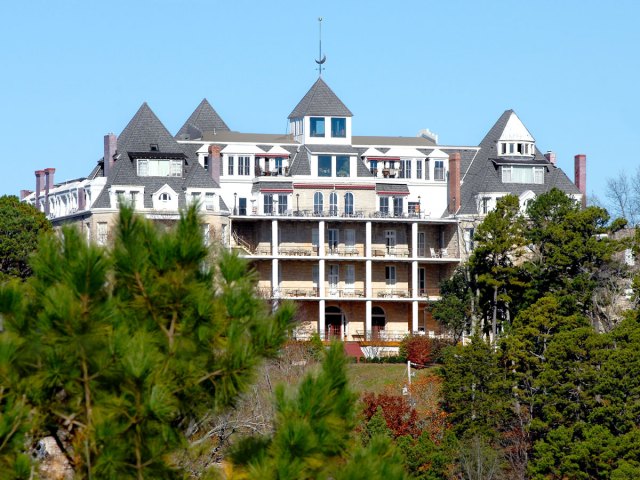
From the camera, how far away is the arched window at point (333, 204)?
90125 millimetres

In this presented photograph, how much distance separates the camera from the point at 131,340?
15398 mm

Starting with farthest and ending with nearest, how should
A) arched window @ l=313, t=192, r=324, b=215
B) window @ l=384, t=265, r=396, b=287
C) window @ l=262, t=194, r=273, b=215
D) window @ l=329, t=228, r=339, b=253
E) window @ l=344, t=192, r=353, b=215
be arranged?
window @ l=384, t=265, r=396, b=287, window @ l=329, t=228, r=339, b=253, window @ l=344, t=192, r=353, b=215, arched window @ l=313, t=192, r=324, b=215, window @ l=262, t=194, r=273, b=215

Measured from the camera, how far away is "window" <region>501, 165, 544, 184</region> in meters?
91.8

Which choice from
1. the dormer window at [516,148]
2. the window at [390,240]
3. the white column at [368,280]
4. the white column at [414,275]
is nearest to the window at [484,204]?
the white column at [414,275]

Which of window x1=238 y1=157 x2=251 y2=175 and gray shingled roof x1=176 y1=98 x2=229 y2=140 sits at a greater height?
gray shingled roof x1=176 y1=98 x2=229 y2=140

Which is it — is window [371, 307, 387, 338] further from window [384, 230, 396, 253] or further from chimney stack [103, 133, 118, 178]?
chimney stack [103, 133, 118, 178]

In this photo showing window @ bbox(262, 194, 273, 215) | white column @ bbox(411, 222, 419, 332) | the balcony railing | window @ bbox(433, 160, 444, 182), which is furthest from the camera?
window @ bbox(433, 160, 444, 182)

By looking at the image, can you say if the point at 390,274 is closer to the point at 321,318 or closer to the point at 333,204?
the point at 333,204

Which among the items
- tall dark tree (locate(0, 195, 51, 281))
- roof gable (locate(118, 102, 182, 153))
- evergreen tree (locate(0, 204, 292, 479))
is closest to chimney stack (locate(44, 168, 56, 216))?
roof gable (locate(118, 102, 182, 153))

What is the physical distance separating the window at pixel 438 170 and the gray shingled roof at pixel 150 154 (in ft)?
47.3

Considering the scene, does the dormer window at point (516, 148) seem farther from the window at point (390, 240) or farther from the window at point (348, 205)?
the window at point (348, 205)

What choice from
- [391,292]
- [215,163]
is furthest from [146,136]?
[391,292]

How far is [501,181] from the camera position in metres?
91.0

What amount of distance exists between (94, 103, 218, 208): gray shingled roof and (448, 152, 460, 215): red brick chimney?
14885 millimetres
